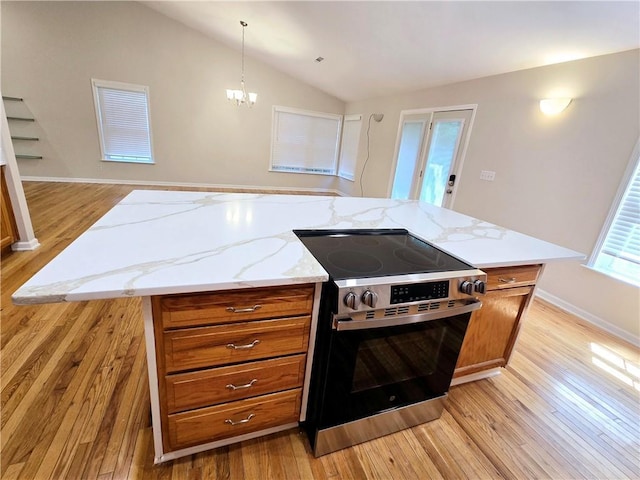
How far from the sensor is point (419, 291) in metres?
1.13

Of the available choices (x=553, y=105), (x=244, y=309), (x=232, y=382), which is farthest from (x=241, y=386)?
(x=553, y=105)

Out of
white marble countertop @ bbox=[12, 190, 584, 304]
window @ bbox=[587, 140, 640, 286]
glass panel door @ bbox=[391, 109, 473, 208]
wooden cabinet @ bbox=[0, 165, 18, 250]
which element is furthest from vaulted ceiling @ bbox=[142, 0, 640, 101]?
wooden cabinet @ bbox=[0, 165, 18, 250]

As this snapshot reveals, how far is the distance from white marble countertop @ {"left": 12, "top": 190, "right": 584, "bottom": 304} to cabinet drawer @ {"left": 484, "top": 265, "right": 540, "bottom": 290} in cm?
7

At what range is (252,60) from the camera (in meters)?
6.17

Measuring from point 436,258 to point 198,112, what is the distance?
6316 millimetres

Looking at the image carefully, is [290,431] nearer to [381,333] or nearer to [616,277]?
[381,333]

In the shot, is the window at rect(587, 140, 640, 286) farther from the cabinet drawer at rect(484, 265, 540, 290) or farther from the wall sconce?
the cabinet drawer at rect(484, 265, 540, 290)

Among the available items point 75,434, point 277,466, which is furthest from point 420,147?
point 75,434

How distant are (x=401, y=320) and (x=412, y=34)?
3.32 m

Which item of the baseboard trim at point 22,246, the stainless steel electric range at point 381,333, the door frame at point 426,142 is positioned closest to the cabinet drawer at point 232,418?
the stainless steel electric range at point 381,333

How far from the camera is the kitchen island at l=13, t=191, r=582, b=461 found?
88 centimetres

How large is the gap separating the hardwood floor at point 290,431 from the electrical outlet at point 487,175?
1.94 metres

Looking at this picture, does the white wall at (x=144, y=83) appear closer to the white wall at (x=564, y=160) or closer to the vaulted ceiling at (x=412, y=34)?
the vaulted ceiling at (x=412, y=34)

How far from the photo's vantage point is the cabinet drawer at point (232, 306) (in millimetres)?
955
